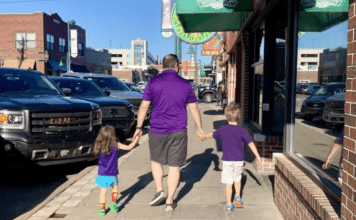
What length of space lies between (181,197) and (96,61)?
52907 mm

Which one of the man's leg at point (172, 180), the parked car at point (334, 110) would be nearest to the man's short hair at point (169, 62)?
the man's leg at point (172, 180)

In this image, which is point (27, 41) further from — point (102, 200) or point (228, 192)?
point (228, 192)

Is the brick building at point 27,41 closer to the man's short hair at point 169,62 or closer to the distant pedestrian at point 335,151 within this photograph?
the man's short hair at point 169,62

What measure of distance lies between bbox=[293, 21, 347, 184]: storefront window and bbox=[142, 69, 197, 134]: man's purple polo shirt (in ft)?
4.52

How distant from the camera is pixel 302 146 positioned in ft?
13.6

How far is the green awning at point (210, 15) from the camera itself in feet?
21.5

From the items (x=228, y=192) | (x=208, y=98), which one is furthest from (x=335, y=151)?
(x=208, y=98)

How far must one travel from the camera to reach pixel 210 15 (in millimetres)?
7688

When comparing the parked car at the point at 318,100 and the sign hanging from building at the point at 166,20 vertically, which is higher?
the sign hanging from building at the point at 166,20

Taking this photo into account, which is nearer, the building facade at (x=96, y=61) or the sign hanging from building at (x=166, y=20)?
the sign hanging from building at (x=166, y=20)

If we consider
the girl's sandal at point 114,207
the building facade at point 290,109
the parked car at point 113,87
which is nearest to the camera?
the building facade at point 290,109

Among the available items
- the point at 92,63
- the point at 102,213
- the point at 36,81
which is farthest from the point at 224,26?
the point at 92,63

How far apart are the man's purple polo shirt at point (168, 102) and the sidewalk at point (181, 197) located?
1.07 meters

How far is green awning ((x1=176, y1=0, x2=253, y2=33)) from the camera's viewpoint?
656 cm
